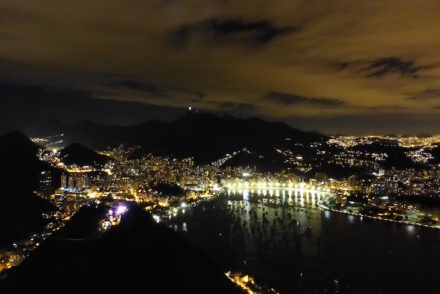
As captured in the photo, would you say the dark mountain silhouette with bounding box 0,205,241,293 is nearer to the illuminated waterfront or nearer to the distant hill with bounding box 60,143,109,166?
the illuminated waterfront

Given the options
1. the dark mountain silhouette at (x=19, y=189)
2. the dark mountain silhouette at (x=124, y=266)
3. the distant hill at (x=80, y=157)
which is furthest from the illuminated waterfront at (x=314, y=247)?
the distant hill at (x=80, y=157)

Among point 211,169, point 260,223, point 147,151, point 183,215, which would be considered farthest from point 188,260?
point 147,151

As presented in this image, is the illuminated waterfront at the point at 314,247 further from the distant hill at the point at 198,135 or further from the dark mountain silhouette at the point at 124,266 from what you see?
the distant hill at the point at 198,135

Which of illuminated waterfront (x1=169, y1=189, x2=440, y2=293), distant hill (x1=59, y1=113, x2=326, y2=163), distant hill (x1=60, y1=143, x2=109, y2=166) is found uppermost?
distant hill (x1=59, y1=113, x2=326, y2=163)

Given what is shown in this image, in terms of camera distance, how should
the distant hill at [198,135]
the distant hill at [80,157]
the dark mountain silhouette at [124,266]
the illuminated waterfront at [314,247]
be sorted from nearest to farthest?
the dark mountain silhouette at [124,266] → the illuminated waterfront at [314,247] → the distant hill at [80,157] → the distant hill at [198,135]

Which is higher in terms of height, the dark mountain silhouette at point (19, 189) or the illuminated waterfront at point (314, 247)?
the dark mountain silhouette at point (19, 189)

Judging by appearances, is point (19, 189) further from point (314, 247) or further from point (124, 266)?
point (124, 266)

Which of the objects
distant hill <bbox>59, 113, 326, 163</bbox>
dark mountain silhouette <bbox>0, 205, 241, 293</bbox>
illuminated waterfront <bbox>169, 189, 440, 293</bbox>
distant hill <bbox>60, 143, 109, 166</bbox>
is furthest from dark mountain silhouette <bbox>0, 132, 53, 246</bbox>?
distant hill <bbox>59, 113, 326, 163</bbox>
